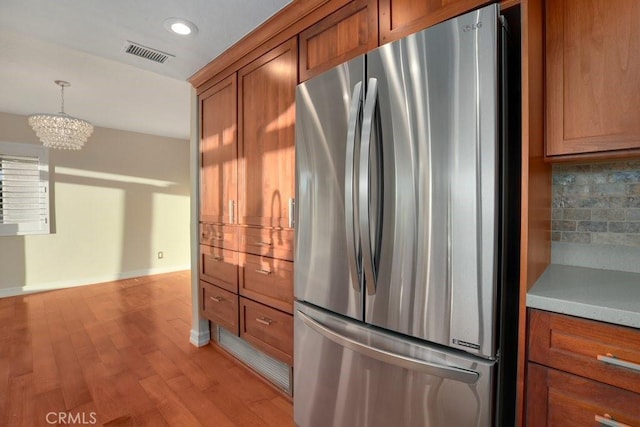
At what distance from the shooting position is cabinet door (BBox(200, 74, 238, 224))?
89.6 inches

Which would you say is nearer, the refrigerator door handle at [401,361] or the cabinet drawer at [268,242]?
the refrigerator door handle at [401,361]

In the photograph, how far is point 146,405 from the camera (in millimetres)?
1888

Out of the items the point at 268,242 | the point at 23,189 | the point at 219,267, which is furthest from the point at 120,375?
the point at 23,189

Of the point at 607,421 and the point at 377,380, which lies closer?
the point at 607,421

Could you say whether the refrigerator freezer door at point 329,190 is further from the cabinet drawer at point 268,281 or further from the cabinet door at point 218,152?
the cabinet door at point 218,152

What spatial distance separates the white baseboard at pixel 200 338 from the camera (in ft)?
8.80

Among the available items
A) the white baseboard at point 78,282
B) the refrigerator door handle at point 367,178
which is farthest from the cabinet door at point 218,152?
the white baseboard at point 78,282

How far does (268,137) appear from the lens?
1.94m

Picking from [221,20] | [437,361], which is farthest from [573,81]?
[221,20]

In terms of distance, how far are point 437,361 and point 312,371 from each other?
647 mm

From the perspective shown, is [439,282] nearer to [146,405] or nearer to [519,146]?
[519,146]

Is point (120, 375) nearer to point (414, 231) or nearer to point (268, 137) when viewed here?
point (268, 137)

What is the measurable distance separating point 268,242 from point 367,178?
99 cm

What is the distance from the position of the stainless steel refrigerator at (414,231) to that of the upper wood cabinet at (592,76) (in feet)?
0.95
